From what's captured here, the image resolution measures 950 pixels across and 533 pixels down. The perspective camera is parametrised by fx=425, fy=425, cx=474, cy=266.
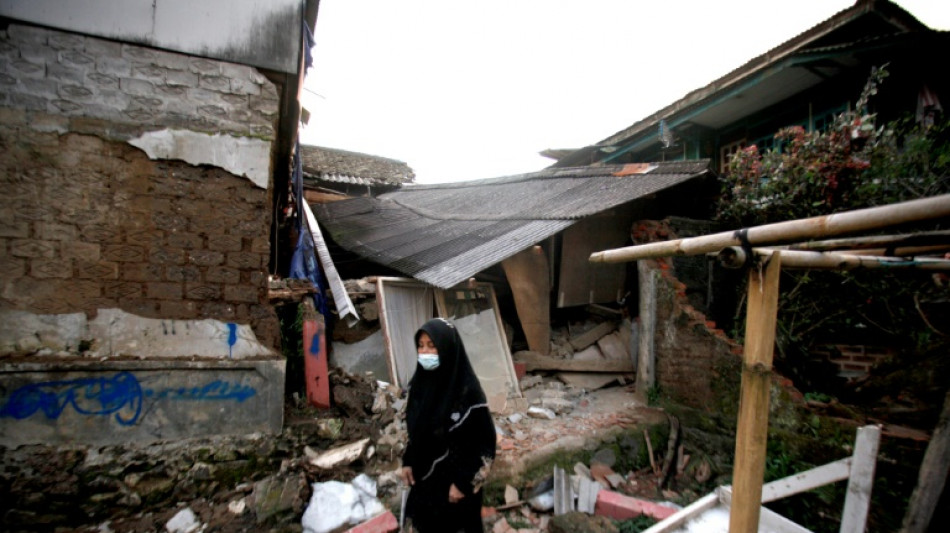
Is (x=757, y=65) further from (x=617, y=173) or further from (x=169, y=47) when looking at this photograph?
(x=169, y=47)

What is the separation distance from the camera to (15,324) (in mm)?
2711

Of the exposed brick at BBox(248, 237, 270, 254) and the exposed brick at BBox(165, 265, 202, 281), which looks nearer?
the exposed brick at BBox(165, 265, 202, 281)

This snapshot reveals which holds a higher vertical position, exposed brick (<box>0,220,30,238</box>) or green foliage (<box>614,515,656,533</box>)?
exposed brick (<box>0,220,30,238</box>)

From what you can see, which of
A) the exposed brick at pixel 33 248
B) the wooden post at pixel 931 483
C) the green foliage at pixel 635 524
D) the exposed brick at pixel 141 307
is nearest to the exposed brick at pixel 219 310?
the exposed brick at pixel 141 307

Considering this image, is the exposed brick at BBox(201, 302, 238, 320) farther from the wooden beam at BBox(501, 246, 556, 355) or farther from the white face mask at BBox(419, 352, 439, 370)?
the wooden beam at BBox(501, 246, 556, 355)

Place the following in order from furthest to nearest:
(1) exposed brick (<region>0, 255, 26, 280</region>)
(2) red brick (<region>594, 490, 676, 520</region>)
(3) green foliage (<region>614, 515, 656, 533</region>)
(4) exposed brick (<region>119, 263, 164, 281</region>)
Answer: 1. (2) red brick (<region>594, 490, 676, 520</region>)
2. (3) green foliage (<region>614, 515, 656, 533</region>)
3. (4) exposed brick (<region>119, 263, 164, 281</region>)
4. (1) exposed brick (<region>0, 255, 26, 280</region>)

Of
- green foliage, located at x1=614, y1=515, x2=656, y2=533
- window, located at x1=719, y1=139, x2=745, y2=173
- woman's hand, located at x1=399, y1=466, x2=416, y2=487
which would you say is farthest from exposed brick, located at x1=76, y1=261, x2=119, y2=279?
window, located at x1=719, y1=139, x2=745, y2=173

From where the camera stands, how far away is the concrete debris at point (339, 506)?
2996mm

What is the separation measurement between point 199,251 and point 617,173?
6.10 m

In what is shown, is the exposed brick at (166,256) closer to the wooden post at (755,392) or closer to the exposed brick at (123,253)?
the exposed brick at (123,253)

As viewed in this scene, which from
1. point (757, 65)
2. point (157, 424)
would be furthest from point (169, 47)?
point (757, 65)

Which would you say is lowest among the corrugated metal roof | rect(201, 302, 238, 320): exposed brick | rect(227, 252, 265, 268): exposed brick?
rect(201, 302, 238, 320): exposed brick

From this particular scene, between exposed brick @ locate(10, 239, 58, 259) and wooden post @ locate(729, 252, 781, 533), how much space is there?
12.9 ft

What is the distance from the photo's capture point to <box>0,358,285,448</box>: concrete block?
2.69 metres
